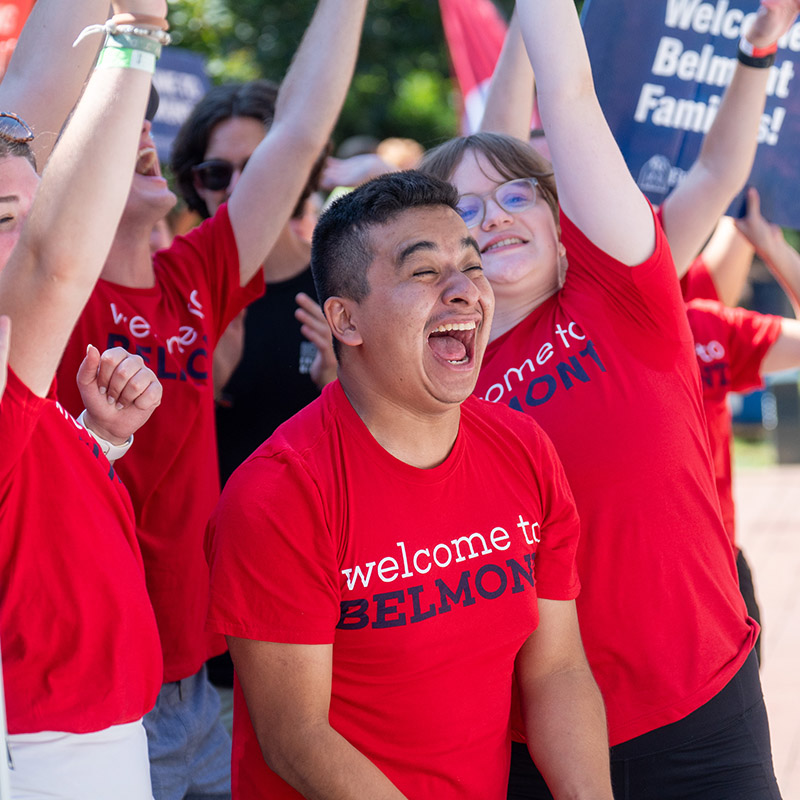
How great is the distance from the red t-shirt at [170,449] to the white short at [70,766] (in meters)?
0.92

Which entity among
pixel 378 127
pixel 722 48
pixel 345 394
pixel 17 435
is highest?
pixel 722 48

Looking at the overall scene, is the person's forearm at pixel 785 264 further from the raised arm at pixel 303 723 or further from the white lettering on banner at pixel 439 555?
the raised arm at pixel 303 723

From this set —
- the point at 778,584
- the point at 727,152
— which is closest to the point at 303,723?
the point at 727,152

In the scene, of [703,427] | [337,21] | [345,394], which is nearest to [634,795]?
[703,427]

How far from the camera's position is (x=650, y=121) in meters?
3.40

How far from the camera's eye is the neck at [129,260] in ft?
8.61

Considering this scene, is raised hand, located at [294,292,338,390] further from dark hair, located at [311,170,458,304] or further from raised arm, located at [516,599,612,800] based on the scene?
raised arm, located at [516,599,612,800]

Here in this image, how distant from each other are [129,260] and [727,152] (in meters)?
1.58

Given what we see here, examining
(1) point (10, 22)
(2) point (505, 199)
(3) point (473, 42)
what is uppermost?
(1) point (10, 22)

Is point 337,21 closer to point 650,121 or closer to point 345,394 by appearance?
point 650,121

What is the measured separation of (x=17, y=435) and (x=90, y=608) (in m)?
0.30

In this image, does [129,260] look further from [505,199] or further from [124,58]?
[124,58]

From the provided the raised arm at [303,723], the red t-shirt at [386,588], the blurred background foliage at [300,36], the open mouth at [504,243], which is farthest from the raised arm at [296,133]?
→ the blurred background foliage at [300,36]

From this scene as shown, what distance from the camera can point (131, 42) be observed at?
1.49m
